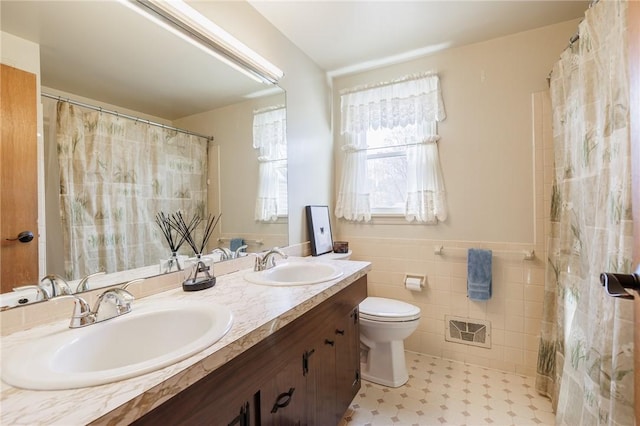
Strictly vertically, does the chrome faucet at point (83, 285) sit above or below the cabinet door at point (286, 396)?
above

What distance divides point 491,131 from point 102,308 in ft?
7.78

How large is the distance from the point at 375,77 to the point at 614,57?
5.24 ft

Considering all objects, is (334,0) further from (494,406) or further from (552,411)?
(552,411)

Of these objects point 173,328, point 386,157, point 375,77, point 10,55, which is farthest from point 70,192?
point 375,77

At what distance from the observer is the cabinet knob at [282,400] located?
2.87 ft

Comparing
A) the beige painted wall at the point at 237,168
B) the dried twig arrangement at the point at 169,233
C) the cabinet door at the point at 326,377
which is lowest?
the cabinet door at the point at 326,377

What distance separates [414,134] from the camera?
2.18m

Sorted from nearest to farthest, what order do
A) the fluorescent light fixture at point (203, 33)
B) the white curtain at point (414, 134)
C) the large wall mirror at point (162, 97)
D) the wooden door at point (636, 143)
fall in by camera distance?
the wooden door at point (636, 143) < the large wall mirror at point (162, 97) < the fluorescent light fixture at point (203, 33) < the white curtain at point (414, 134)

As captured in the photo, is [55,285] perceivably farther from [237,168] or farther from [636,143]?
[636,143]

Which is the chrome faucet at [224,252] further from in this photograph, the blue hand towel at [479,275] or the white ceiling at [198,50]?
the blue hand towel at [479,275]

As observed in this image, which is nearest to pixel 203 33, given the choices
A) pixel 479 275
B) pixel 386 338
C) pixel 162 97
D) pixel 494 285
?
pixel 162 97

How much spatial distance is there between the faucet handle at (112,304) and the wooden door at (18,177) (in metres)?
0.21

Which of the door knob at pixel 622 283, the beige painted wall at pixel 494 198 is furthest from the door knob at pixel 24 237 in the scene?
the beige painted wall at pixel 494 198

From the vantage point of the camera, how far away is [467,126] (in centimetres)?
204
